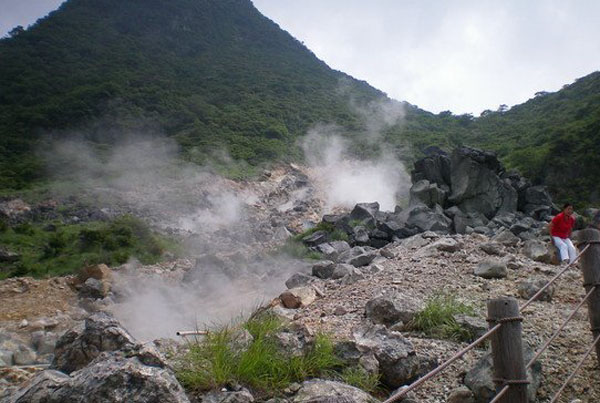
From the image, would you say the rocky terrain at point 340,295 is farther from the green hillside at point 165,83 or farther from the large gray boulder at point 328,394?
the green hillside at point 165,83

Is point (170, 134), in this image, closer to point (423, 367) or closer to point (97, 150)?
point (97, 150)

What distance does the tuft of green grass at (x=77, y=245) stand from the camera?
15.4 metres

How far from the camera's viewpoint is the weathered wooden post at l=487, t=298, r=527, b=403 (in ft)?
7.96

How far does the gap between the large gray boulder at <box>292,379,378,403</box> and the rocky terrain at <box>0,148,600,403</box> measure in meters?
0.02

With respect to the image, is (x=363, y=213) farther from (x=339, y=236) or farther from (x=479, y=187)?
(x=479, y=187)

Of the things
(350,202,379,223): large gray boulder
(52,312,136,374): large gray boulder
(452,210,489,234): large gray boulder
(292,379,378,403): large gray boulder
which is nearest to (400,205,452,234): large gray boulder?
(452,210,489,234): large gray boulder

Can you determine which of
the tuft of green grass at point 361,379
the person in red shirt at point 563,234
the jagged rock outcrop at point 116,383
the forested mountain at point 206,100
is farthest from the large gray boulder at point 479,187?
the jagged rock outcrop at point 116,383

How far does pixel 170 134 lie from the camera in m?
35.2

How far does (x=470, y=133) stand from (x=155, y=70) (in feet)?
105

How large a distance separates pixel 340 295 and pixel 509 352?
5256 millimetres

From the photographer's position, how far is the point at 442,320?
198 inches

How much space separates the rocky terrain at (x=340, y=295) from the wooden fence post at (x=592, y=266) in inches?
23.4

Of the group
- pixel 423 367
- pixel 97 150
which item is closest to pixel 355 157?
pixel 97 150

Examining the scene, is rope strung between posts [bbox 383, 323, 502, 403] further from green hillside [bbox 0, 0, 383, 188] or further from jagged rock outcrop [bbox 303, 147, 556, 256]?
green hillside [bbox 0, 0, 383, 188]
